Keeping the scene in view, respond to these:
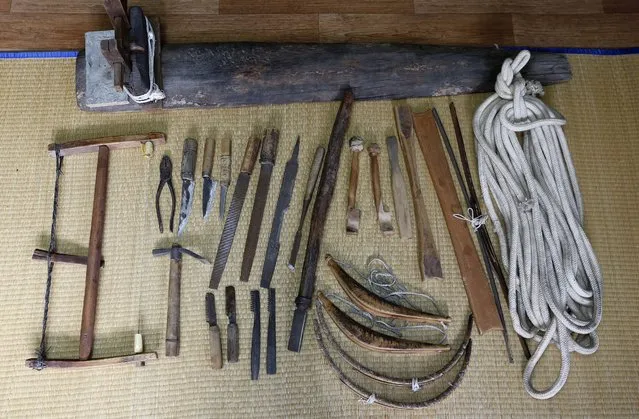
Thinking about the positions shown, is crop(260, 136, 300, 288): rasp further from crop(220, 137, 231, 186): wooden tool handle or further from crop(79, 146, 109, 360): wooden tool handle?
crop(79, 146, 109, 360): wooden tool handle

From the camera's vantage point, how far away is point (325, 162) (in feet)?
6.31

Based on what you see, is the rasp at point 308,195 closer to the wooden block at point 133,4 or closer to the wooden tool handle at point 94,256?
the wooden tool handle at point 94,256

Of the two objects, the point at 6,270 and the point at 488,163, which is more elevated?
the point at 488,163

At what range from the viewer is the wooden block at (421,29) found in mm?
2209

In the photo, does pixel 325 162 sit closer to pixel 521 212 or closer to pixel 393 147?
pixel 393 147

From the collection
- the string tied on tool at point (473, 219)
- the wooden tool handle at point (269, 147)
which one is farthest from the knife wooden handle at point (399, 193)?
the wooden tool handle at point (269, 147)

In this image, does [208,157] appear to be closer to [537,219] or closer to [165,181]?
[165,181]

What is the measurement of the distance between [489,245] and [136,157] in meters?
1.40

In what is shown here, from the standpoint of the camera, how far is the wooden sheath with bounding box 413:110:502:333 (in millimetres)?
1793

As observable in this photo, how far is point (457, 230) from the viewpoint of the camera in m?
1.89

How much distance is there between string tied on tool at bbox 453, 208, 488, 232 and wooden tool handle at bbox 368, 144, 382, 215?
11.6 inches

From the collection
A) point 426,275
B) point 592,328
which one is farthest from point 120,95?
point 592,328

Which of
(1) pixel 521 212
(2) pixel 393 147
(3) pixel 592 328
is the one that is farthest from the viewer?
(2) pixel 393 147

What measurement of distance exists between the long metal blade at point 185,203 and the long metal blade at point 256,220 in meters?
0.24
